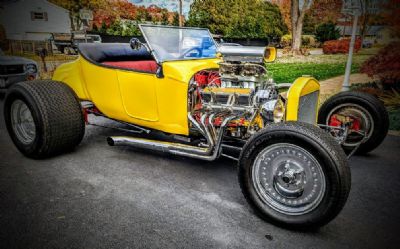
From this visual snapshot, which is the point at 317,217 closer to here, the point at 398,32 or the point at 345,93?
the point at 345,93

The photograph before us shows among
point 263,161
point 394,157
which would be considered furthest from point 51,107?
point 394,157

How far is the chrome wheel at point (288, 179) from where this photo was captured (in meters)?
2.18

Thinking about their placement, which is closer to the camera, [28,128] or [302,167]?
[302,167]

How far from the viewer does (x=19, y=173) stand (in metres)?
3.11

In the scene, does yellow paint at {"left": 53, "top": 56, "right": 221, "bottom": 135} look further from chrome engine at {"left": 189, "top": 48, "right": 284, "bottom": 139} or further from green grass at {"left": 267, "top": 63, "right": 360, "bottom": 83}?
green grass at {"left": 267, "top": 63, "right": 360, "bottom": 83}

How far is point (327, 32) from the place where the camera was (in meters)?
6.20

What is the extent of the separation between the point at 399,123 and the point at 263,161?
4112 mm

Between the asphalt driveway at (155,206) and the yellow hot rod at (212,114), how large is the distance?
231mm

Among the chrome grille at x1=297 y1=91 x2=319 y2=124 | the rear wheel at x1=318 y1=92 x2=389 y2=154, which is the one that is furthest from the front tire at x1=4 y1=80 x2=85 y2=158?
the rear wheel at x1=318 y1=92 x2=389 y2=154

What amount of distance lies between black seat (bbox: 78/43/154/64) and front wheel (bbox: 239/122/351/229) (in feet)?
8.05

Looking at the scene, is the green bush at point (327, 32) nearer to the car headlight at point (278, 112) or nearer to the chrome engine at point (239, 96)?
the chrome engine at point (239, 96)

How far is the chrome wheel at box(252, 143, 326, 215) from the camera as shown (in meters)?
2.18

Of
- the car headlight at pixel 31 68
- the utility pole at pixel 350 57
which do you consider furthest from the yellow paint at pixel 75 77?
the utility pole at pixel 350 57

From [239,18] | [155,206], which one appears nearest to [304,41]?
[239,18]
